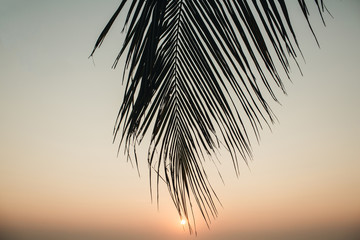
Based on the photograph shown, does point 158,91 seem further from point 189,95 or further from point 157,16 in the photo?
point 157,16

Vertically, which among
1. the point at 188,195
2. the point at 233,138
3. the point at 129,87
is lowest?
the point at 188,195

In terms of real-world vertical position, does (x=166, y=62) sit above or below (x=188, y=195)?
above

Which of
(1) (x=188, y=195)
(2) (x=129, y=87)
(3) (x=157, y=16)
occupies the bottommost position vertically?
(1) (x=188, y=195)

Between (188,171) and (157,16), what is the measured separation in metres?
0.64

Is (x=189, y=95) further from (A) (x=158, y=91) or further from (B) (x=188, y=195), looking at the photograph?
(B) (x=188, y=195)

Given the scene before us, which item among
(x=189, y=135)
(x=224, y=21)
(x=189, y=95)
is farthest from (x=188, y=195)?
(x=224, y=21)

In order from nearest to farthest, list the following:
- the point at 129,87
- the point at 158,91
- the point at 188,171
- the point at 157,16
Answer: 1. the point at 157,16
2. the point at 129,87
3. the point at 158,91
4. the point at 188,171

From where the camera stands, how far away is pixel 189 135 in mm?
967

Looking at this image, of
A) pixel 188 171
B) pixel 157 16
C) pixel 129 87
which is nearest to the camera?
pixel 157 16

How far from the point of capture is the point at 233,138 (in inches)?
32.3

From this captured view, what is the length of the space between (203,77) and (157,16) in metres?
0.28

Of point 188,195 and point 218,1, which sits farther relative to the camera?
point 188,195

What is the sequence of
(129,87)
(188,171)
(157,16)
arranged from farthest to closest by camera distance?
(188,171), (129,87), (157,16)

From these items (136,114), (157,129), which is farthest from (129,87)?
(157,129)
